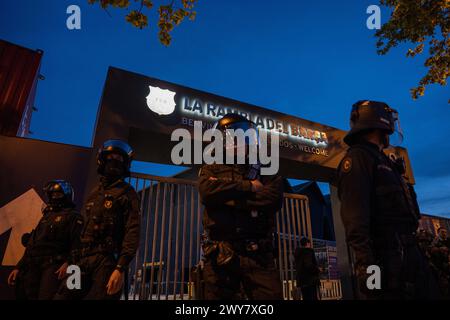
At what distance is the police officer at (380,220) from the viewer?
6.32ft

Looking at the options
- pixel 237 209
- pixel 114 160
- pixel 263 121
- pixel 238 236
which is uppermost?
pixel 263 121

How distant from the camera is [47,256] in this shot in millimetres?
3664

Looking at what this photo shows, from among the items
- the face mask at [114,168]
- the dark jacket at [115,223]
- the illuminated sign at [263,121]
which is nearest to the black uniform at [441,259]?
the illuminated sign at [263,121]

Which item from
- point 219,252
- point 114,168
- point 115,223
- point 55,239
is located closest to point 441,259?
point 219,252

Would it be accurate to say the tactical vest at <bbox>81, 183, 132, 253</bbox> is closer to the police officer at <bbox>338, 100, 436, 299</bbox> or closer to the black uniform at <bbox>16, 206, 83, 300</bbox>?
the black uniform at <bbox>16, 206, 83, 300</bbox>

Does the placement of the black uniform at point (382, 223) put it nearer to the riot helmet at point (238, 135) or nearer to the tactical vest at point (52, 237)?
the riot helmet at point (238, 135)

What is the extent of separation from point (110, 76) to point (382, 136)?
6.10m

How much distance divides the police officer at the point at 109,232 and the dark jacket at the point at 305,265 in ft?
15.2

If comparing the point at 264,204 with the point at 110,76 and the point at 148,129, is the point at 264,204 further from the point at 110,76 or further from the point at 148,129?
the point at 110,76

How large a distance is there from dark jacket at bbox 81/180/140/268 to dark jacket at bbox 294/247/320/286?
4.64 metres

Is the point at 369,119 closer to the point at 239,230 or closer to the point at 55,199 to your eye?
the point at 239,230

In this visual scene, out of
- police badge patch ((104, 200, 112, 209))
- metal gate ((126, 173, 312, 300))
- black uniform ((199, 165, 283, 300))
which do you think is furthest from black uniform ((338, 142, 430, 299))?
metal gate ((126, 173, 312, 300))

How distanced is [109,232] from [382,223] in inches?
90.8
